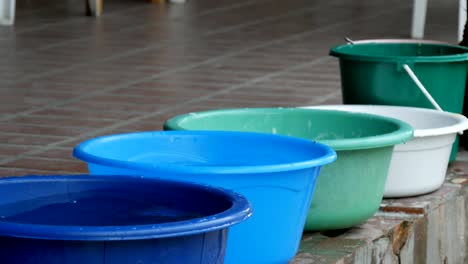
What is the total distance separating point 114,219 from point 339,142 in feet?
2.79

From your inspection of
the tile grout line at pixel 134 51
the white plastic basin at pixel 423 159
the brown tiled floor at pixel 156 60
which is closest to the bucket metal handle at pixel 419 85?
the white plastic basin at pixel 423 159

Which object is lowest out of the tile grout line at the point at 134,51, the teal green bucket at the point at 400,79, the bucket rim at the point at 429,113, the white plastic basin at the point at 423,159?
the tile grout line at the point at 134,51

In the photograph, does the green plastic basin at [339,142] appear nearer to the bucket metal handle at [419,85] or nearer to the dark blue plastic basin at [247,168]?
the dark blue plastic basin at [247,168]

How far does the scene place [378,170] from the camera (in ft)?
10.3

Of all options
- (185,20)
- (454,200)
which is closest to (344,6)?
(185,20)

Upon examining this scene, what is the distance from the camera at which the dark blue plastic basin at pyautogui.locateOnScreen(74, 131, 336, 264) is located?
2500mm

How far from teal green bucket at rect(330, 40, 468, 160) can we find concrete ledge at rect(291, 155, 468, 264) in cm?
28

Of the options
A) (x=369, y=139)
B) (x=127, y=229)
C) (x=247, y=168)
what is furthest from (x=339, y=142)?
(x=127, y=229)

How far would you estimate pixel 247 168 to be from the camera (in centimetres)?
249

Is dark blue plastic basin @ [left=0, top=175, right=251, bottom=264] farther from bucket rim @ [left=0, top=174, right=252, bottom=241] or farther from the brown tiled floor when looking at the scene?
the brown tiled floor

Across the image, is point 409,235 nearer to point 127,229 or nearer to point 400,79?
point 400,79

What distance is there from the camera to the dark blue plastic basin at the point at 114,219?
1.89 meters

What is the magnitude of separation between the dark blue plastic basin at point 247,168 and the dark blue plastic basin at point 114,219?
0.71ft

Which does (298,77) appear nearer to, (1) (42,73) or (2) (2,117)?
(1) (42,73)
